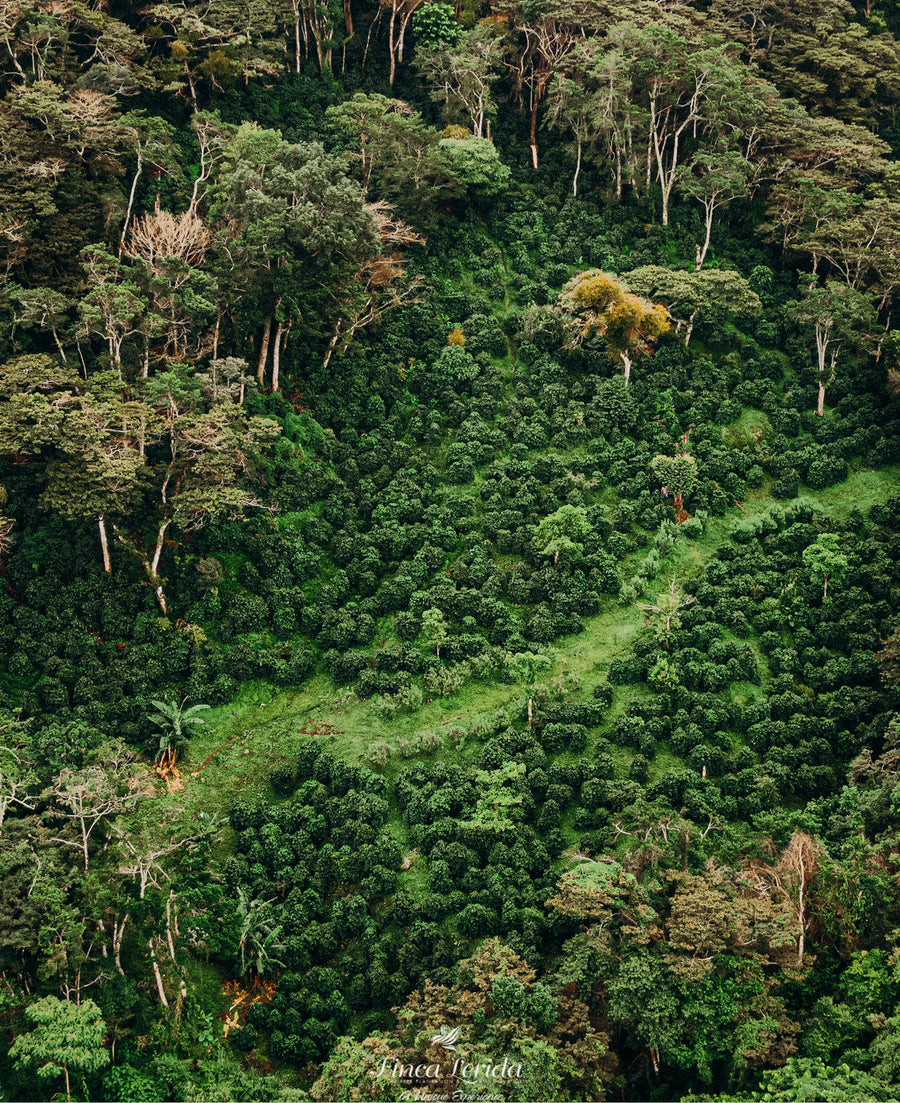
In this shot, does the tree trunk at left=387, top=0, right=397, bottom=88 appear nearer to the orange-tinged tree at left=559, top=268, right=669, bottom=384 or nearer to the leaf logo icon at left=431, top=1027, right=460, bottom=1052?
the orange-tinged tree at left=559, top=268, right=669, bottom=384

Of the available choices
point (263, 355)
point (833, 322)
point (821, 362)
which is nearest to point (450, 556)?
point (263, 355)

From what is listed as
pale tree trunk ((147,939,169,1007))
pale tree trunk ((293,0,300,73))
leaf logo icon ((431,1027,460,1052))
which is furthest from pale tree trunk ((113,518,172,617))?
pale tree trunk ((293,0,300,73))

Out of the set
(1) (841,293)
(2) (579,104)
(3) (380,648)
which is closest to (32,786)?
(3) (380,648)

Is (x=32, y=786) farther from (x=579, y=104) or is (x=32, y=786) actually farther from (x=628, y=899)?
(x=579, y=104)

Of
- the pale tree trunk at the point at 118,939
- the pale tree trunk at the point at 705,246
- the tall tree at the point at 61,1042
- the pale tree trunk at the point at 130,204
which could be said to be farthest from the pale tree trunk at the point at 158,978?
the pale tree trunk at the point at 705,246

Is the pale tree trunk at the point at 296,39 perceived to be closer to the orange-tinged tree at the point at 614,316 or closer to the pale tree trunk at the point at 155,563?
the orange-tinged tree at the point at 614,316

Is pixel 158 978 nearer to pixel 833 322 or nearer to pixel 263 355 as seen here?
pixel 263 355
